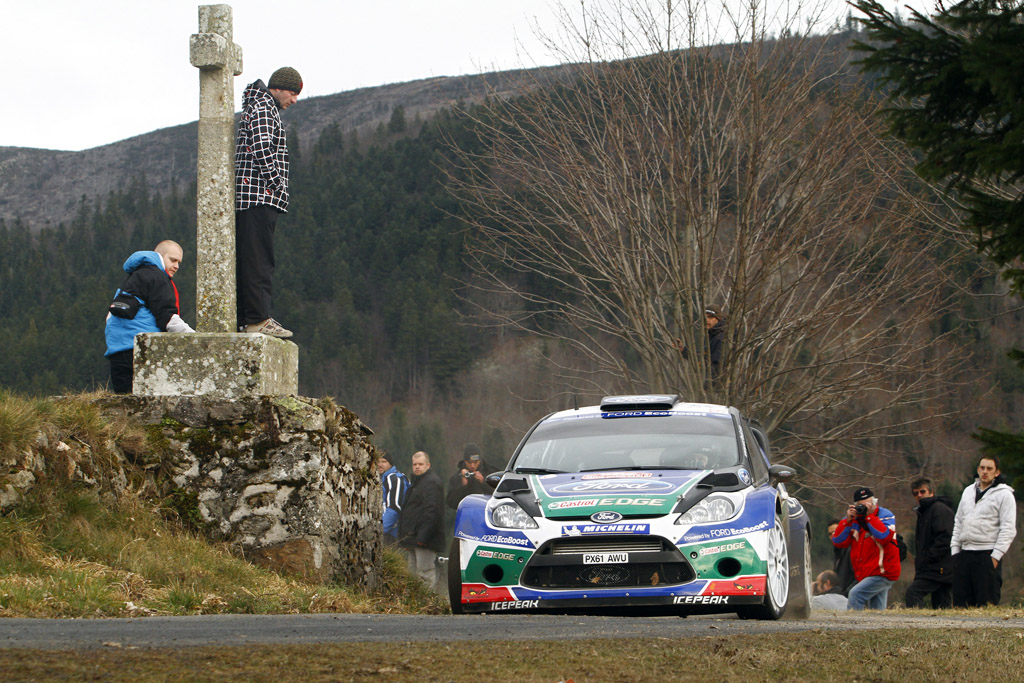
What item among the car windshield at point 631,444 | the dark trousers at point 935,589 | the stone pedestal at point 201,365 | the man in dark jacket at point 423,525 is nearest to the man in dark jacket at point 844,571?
the dark trousers at point 935,589

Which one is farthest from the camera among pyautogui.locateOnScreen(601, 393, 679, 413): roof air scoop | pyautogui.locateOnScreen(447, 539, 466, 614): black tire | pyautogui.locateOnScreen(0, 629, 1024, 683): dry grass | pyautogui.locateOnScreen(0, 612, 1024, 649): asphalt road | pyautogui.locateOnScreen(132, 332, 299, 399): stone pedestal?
pyautogui.locateOnScreen(132, 332, 299, 399): stone pedestal

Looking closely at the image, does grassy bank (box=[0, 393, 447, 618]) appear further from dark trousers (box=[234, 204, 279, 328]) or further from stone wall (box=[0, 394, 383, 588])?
dark trousers (box=[234, 204, 279, 328])

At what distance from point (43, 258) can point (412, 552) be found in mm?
119467

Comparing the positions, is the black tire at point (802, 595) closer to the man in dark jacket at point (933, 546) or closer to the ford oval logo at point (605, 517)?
the ford oval logo at point (605, 517)

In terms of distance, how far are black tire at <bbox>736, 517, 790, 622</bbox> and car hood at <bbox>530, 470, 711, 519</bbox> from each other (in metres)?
0.60

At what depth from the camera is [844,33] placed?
18797mm

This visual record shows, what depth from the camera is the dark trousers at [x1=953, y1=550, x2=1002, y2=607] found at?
40.6 ft

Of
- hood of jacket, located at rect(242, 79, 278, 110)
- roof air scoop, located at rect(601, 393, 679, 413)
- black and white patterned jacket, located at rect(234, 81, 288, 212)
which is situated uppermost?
hood of jacket, located at rect(242, 79, 278, 110)

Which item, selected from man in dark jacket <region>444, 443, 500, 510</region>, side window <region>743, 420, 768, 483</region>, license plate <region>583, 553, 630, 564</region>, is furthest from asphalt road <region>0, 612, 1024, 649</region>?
man in dark jacket <region>444, 443, 500, 510</region>

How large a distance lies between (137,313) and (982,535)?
829cm

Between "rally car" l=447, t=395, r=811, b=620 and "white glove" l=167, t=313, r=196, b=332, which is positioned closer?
"rally car" l=447, t=395, r=811, b=620

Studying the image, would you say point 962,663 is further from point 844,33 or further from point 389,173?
point 389,173

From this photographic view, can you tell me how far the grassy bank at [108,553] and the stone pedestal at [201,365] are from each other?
1.75ft

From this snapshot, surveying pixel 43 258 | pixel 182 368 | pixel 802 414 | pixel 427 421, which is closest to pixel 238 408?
pixel 182 368
